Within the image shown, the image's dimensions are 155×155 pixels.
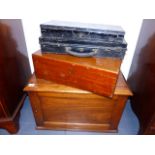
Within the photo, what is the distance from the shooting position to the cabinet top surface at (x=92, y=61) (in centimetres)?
69

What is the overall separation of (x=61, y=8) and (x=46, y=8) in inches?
4.2

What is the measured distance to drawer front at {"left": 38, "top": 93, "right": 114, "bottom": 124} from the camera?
850mm

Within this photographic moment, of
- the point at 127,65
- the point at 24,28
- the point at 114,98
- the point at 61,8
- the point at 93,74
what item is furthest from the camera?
the point at 127,65

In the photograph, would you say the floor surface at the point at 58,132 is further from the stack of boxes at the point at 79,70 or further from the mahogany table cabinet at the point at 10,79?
the stack of boxes at the point at 79,70

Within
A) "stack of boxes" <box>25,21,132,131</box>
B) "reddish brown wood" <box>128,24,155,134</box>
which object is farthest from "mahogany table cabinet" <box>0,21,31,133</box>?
"reddish brown wood" <box>128,24,155,134</box>

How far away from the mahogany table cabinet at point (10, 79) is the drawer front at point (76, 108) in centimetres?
23

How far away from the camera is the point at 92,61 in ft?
2.44

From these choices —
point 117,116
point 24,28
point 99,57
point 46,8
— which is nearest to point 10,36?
point 24,28

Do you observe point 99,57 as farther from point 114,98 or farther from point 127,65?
point 127,65

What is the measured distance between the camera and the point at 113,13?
0.99 m

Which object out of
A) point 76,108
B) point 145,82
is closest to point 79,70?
point 76,108

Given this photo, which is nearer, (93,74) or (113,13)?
(93,74)

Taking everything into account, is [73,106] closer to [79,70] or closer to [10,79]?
[79,70]

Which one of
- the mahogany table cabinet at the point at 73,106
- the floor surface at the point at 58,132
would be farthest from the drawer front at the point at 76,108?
the floor surface at the point at 58,132
